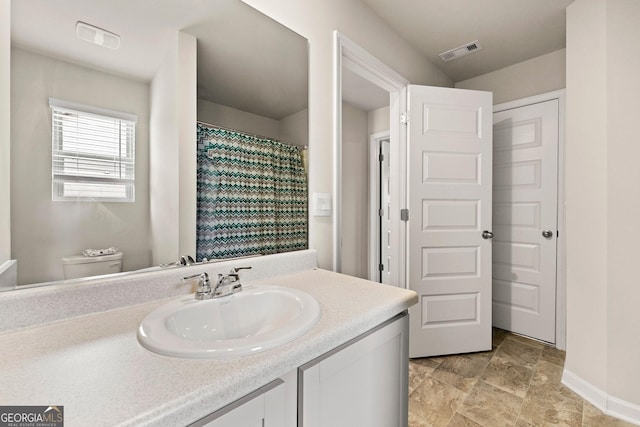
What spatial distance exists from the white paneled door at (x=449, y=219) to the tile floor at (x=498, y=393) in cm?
17

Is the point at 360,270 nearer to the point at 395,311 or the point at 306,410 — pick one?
the point at 395,311

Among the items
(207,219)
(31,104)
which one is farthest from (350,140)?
(31,104)

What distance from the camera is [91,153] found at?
784 millimetres

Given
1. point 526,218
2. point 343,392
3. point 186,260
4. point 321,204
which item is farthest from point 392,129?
point 343,392

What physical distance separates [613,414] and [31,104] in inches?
110

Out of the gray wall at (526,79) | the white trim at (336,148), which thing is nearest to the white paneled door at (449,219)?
the gray wall at (526,79)

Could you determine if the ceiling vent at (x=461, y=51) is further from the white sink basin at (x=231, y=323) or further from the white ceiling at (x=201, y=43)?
the white sink basin at (x=231, y=323)

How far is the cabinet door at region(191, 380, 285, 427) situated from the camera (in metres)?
0.48

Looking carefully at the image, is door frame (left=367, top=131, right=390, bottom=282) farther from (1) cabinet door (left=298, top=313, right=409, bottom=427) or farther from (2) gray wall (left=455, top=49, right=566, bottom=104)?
(1) cabinet door (left=298, top=313, right=409, bottom=427)

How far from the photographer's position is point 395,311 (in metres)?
0.88

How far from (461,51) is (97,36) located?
97.3 inches

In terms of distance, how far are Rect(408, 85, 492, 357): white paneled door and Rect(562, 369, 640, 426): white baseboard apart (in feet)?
1.78

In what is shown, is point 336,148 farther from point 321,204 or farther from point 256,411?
point 256,411

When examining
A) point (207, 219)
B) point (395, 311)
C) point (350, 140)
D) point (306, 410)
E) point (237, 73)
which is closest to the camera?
point (306, 410)
